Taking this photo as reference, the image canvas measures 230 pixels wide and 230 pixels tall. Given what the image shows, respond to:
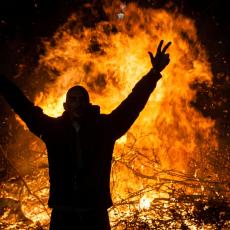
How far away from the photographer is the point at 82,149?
3.02m

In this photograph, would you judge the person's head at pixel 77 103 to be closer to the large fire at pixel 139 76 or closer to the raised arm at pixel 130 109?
the raised arm at pixel 130 109

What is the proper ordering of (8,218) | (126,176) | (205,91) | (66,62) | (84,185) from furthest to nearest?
(205,91)
(66,62)
(126,176)
(8,218)
(84,185)

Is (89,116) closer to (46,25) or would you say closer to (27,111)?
(27,111)

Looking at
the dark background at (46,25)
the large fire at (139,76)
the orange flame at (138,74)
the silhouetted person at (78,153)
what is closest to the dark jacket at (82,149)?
the silhouetted person at (78,153)

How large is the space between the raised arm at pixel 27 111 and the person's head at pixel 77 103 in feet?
0.78

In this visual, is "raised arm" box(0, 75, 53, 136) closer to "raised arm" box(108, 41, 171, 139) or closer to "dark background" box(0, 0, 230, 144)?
"raised arm" box(108, 41, 171, 139)

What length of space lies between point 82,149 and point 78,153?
0.15 ft

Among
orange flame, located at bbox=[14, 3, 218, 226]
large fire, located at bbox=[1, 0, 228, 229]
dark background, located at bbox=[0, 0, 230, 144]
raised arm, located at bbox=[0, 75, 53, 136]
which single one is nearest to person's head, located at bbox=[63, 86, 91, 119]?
raised arm, located at bbox=[0, 75, 53, 136]

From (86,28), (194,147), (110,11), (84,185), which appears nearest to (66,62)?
(86,28)

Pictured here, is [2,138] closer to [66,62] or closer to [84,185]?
[66,62]

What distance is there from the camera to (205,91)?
11227mm

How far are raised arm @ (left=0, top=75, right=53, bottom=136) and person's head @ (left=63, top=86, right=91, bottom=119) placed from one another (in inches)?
9.4

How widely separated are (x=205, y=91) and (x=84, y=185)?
8.81 metres

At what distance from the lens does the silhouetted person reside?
3020mm
